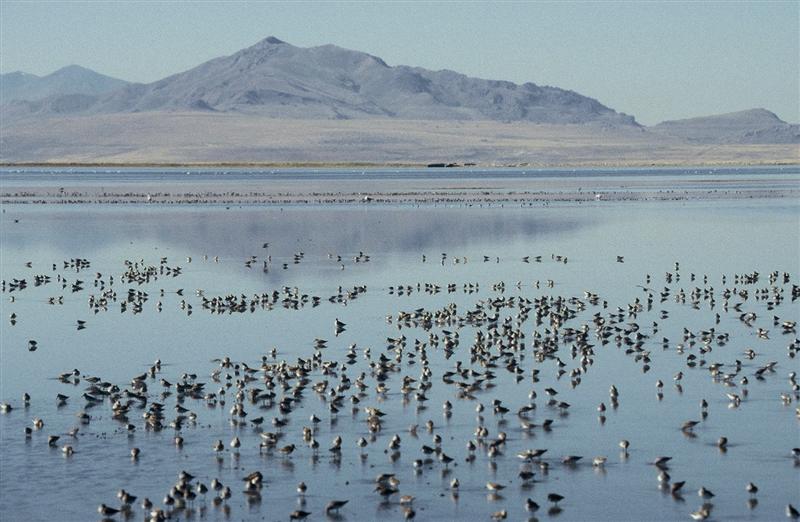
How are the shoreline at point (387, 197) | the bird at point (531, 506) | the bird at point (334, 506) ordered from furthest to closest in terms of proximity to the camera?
1. the shoreline at point (387, 197)
2. the bird at point (334, 506)
3. the bird at point (531, 506)

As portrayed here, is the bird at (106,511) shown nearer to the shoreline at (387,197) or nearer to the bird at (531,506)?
the bird at (531,506)

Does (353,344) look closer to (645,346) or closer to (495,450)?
(645,346)

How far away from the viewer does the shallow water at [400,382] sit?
18234mm

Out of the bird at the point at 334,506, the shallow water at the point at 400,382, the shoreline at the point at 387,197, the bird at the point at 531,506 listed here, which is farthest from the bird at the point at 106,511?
the shoreline at the point at 387,197

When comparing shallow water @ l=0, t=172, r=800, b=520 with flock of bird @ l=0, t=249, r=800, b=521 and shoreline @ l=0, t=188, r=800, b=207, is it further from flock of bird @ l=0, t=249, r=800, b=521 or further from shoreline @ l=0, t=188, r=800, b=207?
shoreline @ l=0, t=188, r=800, b=207

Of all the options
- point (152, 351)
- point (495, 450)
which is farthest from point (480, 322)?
point (495, 450)

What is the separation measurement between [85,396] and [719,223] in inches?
1886

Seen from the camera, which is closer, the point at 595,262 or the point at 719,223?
the point at 595,262

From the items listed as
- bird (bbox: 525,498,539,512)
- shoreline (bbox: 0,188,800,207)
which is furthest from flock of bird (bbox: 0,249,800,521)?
shoreline (bbox: 0,188,800,207)

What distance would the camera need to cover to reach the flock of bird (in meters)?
18.4

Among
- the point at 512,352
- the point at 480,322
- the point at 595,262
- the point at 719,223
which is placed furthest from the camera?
the point at 719,223

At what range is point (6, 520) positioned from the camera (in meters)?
17.2

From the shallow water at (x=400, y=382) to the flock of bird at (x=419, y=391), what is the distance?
83mm

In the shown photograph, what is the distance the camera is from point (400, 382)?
2534cm
